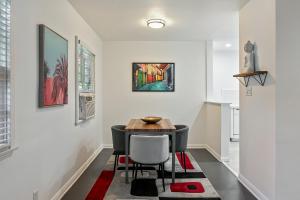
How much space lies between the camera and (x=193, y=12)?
3457 millimetres

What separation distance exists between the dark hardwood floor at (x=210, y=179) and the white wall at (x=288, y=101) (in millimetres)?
641

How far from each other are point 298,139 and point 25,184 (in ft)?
8.95

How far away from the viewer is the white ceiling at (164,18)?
311 centimetres

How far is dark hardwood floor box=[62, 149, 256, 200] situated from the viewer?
279cm

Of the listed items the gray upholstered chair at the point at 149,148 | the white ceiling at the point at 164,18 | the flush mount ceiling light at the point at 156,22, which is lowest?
the gray upholstered chair at the point at 149,148

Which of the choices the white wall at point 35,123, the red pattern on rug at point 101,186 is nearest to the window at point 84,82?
the white wall at point 35,123

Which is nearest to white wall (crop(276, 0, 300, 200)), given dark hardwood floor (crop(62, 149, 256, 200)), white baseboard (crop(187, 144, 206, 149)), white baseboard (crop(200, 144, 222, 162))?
dark hardwood floor (crop(62, 149, 256, 200))

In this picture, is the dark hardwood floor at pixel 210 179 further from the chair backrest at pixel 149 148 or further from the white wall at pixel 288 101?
the chair backrest at pixel 149 148

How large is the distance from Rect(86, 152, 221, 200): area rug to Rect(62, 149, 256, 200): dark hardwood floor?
10 centimetres

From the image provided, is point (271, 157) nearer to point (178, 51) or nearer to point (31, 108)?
point (31, 108)

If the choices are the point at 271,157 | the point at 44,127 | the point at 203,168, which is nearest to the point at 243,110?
the point at 271,157

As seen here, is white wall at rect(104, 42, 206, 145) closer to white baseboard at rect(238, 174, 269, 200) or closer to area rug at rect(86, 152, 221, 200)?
area rug at rect(86, 152, 221, 200)

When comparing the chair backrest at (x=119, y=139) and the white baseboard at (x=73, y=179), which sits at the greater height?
the chair backrest at (x=119, y=139)

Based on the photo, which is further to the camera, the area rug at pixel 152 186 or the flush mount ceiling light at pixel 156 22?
the flush mount ceiling light at pixel 156 22
